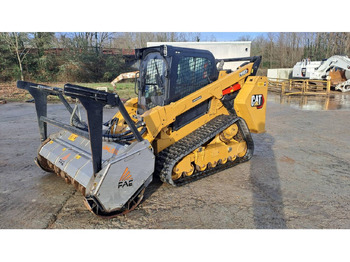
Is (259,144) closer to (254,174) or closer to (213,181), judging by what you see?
(254,174)

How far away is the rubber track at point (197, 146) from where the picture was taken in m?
3.83

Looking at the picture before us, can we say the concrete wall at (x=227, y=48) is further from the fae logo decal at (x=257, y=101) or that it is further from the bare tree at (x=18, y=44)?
the fae logo decal at (x=257, y=101)

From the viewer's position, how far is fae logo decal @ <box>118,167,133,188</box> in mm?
3105

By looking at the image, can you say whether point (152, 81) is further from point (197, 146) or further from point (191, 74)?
point (197, 146)

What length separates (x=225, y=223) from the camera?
3.09 metres

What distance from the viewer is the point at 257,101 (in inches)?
199

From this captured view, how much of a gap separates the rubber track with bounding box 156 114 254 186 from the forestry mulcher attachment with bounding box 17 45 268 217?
0.05 feet

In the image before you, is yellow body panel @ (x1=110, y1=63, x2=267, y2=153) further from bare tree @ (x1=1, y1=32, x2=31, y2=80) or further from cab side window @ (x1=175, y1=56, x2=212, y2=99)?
bare tree @ (x1=1, y1=32, x2=31, y2=80)

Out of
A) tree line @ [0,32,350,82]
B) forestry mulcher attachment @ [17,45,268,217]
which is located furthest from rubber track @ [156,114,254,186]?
tree line @ [0,32,350,82]

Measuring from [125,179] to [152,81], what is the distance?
1.94 meters

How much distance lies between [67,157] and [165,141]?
148cm

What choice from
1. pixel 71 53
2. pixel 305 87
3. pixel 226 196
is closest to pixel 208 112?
pixel 226 196

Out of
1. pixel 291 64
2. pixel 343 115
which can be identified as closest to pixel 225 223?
pixel 343 115

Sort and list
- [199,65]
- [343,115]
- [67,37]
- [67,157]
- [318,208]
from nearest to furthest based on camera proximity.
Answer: [318,208]
[67,157]
[199,65]
[343,115]
[67,37]
